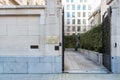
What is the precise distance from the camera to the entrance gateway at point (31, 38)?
48.7 ft

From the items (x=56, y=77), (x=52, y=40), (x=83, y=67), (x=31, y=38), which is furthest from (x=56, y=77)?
(x=83, y=67)

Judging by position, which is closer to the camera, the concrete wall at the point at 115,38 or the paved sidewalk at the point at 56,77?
the paved sidewalk at the point at 56,77

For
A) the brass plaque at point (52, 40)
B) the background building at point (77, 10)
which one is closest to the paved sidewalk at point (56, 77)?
the brass plaque at point (52, 40)

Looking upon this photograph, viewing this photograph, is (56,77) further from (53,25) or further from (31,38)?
(53,25)

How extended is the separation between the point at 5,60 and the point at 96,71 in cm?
470

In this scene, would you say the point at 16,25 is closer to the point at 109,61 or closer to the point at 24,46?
the point at 24,46

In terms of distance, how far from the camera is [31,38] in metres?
15.0

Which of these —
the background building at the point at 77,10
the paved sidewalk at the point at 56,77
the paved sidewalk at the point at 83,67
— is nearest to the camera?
the paved sidewalk at the point at 56,77

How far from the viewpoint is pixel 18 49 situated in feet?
49.5

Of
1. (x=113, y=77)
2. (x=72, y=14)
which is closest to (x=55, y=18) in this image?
(x=113, y=77)

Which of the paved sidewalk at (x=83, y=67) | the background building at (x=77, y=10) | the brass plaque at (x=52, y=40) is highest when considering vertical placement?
the background building at (x=77, y=10)

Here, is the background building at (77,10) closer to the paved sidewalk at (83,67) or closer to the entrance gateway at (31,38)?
the paved sidewalk at (83,67)

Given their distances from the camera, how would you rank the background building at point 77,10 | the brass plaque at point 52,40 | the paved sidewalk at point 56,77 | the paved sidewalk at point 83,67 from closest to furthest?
the paved sidewalk at point 56,77 < the brass plaque at point 52,40 < the paved sidewalk at point 83,67 < the background building at point 77,10

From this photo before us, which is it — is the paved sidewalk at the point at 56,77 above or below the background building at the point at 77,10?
below
